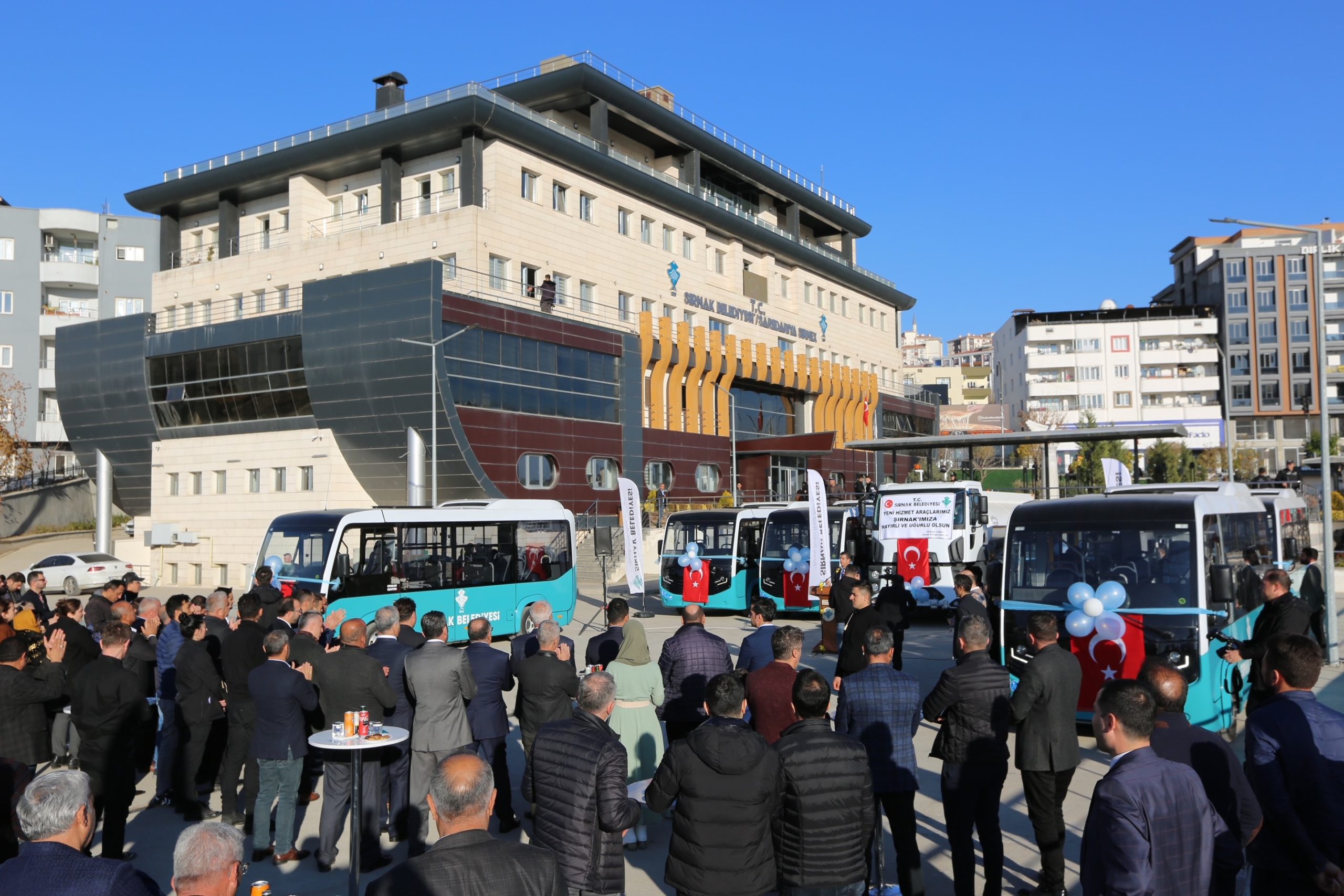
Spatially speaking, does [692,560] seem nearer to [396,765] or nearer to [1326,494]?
[1326,494]

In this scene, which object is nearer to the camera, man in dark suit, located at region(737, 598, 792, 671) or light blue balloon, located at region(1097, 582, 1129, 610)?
man in dark suit, located at region(737, 598, 792, 671)

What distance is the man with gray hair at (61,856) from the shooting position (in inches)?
133

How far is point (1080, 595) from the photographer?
426 inches

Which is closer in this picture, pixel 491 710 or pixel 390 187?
pixel 491 710

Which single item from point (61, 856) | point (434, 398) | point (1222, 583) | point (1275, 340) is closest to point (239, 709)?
point (61, 856)

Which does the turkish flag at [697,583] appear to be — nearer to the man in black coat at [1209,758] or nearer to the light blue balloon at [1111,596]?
the light blue balloon at [1111,596]

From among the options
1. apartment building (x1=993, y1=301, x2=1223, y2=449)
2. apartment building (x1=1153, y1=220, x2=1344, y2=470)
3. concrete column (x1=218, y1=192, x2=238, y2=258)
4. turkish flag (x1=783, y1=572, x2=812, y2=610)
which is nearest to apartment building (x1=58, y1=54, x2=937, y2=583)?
concrete column (x1=218, y1=192, x2=238, y2=258)

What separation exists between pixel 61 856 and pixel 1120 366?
9924cm

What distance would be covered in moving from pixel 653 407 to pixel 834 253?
27891 mm

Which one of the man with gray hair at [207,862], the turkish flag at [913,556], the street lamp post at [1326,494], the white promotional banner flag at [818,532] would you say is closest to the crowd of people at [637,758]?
the man with gray hair at [207,862]

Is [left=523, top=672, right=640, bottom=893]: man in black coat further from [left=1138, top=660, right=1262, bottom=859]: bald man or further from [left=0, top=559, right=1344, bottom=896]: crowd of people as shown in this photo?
[left=1138, top=660, right=1262, bottom=859]: bald man

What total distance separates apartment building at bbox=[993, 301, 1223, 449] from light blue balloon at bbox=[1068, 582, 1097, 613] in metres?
81.9

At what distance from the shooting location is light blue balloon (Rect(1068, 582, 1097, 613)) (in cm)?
1079

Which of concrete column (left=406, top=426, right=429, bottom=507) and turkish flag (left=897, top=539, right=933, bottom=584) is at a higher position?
concrete column (left=406, top=426, right=429, bottom=507)
